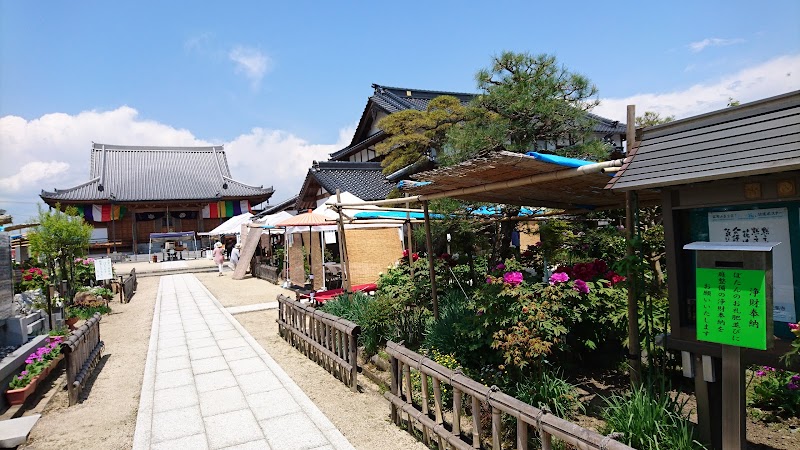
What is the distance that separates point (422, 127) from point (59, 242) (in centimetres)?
959

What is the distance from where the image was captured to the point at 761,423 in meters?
3.81

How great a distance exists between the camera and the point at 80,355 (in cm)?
596

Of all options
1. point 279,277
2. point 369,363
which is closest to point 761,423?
point 369,363

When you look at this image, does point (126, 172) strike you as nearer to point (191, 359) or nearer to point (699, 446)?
point (191, 359)

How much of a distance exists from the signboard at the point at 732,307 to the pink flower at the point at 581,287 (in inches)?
71.7

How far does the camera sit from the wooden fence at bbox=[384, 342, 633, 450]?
261 centimetres

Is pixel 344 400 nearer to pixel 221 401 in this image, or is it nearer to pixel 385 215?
pixel 221 401

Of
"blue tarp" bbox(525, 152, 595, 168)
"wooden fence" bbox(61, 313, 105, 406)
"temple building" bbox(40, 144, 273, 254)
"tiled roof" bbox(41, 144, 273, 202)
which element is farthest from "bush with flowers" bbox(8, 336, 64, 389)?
"tiled roof" bbox(41, 144, 273, 202)

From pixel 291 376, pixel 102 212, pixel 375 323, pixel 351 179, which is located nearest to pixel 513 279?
pixel 375 323

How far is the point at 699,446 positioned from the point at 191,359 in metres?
6.72

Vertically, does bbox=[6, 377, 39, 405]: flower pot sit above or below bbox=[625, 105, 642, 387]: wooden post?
below

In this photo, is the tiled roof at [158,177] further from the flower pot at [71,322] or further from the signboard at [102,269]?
the flower pot at [71,322]

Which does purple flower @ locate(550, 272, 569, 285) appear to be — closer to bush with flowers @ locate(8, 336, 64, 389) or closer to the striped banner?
bush with flowers @ locate(8, 336, 64, 389)

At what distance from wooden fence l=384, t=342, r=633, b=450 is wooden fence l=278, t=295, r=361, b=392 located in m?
1.05
